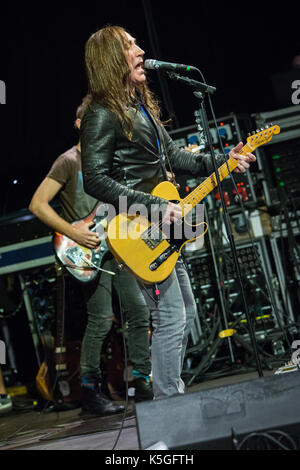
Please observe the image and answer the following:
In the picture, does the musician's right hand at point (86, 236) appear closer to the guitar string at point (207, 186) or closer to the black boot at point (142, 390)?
the black boot at point (142, 390)

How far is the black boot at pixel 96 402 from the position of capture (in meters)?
3.52

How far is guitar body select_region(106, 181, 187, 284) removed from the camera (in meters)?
2.59

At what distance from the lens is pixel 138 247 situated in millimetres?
2623

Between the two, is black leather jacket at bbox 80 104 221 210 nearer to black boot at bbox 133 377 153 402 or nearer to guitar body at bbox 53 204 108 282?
guitar body at bbox 53 204 108 282

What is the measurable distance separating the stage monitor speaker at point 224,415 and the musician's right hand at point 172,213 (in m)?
0.84

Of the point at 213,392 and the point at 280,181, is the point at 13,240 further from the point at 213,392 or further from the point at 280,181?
the point at 213,392

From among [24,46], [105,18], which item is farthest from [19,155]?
[105,18]

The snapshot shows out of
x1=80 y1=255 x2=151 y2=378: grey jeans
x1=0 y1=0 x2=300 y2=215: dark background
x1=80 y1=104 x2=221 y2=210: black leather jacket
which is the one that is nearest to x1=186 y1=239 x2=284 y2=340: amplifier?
x1=80 y1=255 x2=151 y2=378: grey jeans

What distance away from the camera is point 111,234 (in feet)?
8.58

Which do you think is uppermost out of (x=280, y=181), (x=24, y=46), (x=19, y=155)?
(x=24, y=46)

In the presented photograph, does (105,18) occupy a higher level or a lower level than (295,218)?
higher

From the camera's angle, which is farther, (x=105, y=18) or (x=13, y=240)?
(x=105, y=18)

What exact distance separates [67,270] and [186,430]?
6.96 feet

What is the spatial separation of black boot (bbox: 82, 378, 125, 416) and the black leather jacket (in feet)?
4.92
